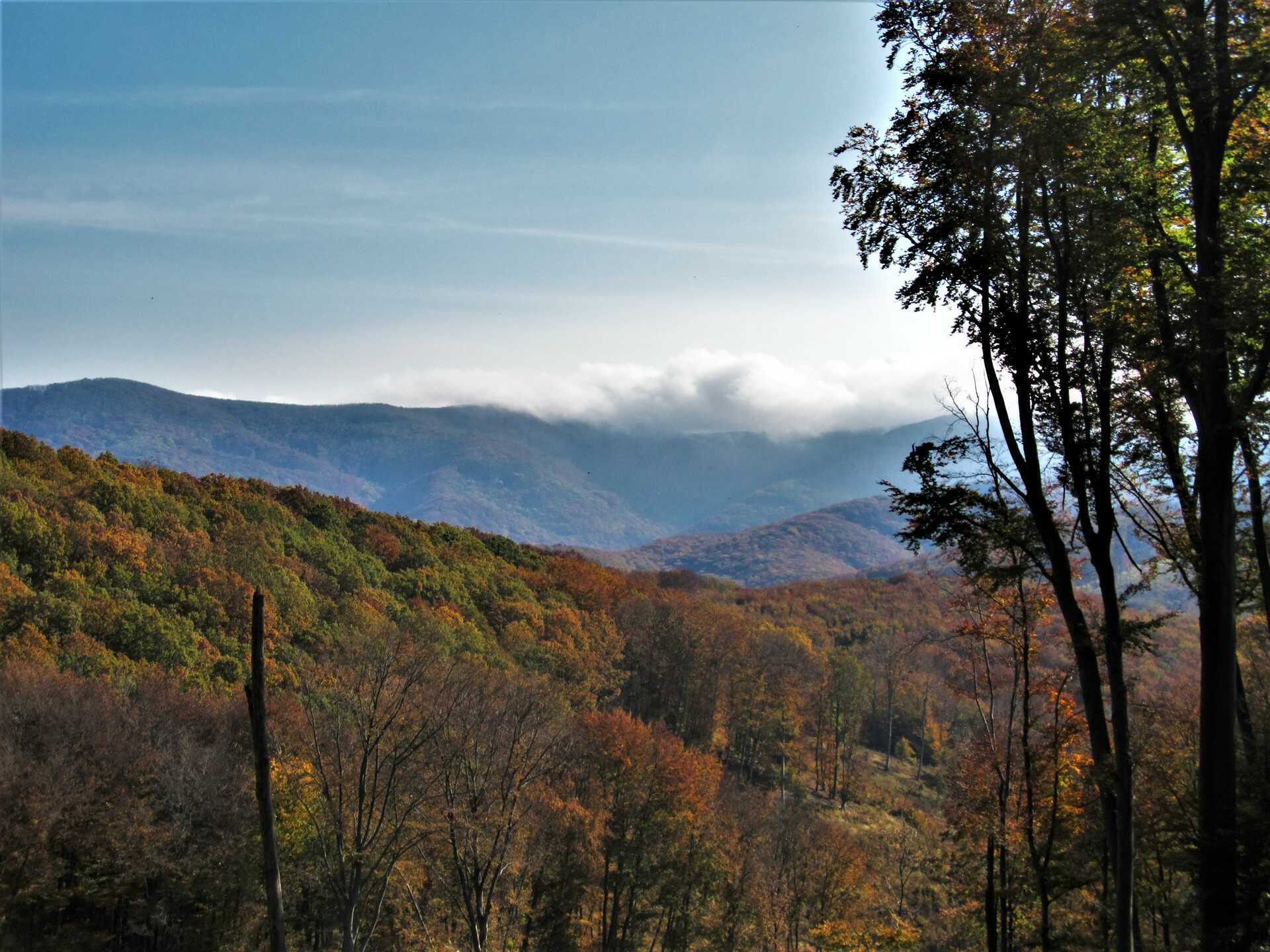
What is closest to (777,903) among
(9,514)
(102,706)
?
(102,706)

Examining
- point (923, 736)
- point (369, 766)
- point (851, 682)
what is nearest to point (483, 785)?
point (369, 766)

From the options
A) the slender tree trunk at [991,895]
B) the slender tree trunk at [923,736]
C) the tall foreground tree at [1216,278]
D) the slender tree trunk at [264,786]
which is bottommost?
the slender tree trunk at [923,736]

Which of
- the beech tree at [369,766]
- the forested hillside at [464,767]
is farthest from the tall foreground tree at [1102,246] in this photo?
the beech tree at [369,766]

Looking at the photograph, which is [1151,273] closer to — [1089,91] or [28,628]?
[1089,91]

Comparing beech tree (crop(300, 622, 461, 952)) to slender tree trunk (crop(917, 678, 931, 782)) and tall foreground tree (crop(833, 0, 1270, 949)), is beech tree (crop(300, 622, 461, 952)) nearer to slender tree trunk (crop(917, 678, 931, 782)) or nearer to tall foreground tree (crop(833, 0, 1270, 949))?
tall foreground tree (crop(833, 0, 1270, 949))

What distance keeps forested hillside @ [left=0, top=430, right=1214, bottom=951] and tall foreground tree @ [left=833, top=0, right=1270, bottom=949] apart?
2.75 m

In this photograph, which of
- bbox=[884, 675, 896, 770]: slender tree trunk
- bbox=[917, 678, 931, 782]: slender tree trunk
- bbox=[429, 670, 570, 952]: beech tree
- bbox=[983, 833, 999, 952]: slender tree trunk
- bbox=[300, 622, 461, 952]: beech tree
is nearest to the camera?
bbox=[983, 833, 999, 952]: slender tree trunk

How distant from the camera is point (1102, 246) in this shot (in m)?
9.07

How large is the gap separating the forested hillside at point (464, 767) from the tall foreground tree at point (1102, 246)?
275 centimetres

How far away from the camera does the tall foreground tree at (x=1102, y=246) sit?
28.0 feet

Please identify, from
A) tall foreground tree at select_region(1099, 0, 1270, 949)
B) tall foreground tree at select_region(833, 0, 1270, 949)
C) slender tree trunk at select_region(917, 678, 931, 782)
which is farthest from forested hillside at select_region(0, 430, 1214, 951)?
tall foreground tree at select_region(833, 0, 1270, 949)

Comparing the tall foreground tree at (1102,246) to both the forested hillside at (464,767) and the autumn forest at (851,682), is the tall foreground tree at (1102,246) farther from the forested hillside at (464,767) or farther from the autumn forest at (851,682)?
the forested hillside at (464,767)

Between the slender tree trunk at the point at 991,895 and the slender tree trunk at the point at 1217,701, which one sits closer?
the slender tree trunk at the point at 1217,701

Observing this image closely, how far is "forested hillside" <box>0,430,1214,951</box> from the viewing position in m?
18.3
